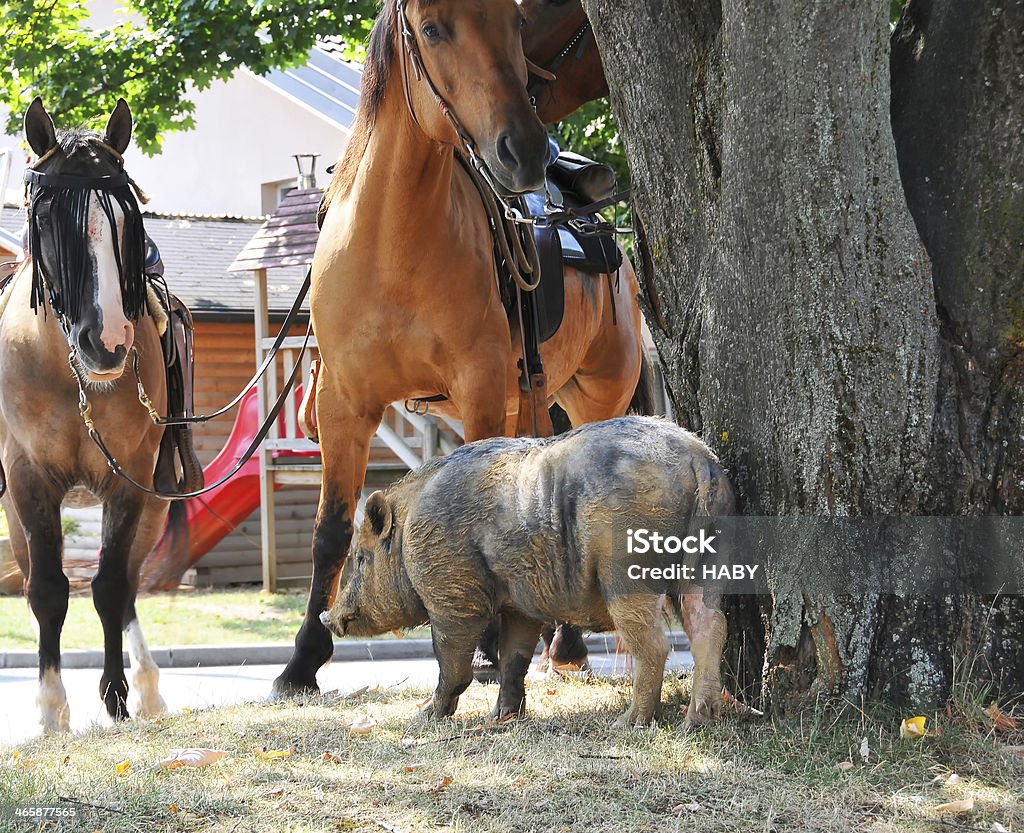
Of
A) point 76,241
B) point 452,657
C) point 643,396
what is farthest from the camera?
point 643,396

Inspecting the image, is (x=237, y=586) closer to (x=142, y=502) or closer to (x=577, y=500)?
(x=142, y=502)

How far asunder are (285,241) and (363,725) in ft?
41.0

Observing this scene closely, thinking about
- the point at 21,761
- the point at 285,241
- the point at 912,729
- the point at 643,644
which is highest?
the point at 285,241

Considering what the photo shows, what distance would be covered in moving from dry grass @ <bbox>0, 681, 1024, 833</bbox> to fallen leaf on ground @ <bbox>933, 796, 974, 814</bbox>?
19 millimetres

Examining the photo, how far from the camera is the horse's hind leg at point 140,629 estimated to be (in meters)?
6.79

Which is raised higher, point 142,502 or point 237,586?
point 142,502

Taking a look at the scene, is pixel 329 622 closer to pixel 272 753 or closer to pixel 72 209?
pixel 272 753

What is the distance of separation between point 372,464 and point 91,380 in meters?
11.3

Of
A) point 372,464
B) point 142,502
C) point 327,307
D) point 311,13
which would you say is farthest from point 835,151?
point 372,464

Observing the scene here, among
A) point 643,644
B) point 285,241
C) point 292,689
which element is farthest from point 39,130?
point 285,241

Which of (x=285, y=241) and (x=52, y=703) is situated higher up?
(x=285, y=241)

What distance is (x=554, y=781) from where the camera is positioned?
3.72 meters

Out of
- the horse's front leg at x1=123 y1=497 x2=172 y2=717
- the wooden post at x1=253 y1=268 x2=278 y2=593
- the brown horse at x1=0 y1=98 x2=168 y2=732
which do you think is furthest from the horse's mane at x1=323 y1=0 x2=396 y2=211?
the wooden post at x1=253 y1=268 x2=278 y2=593

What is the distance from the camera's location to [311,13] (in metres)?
14.2
